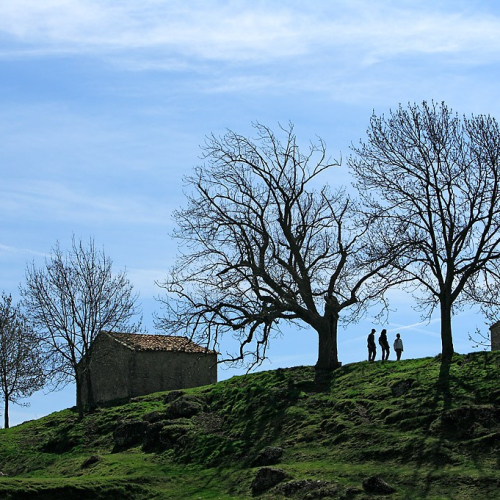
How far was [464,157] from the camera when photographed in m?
37.7

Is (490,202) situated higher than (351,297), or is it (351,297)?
(490,202)

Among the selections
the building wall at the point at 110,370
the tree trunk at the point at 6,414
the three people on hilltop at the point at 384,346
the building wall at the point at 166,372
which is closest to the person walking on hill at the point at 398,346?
the three people on hilltop at the point at 384,346

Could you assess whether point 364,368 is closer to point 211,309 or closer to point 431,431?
point 211,309

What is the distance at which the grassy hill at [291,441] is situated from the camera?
90.2 feet

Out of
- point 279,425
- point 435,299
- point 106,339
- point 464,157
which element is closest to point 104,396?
point 106,339

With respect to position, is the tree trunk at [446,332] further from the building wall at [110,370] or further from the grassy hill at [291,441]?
the building wall at [110,370]

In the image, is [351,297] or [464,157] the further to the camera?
[351,297]

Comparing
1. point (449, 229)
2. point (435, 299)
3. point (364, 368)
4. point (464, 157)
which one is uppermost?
point (464, 157)

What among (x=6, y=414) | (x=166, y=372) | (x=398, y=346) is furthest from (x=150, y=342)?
(x=398, y=346)

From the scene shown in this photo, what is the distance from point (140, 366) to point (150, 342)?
2621 mm

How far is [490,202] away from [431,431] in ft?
39.8

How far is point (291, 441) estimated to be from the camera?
33.5 metres

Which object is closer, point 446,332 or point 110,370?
point 446,332

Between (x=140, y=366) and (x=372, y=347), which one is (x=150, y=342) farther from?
(x=372, y=347)
